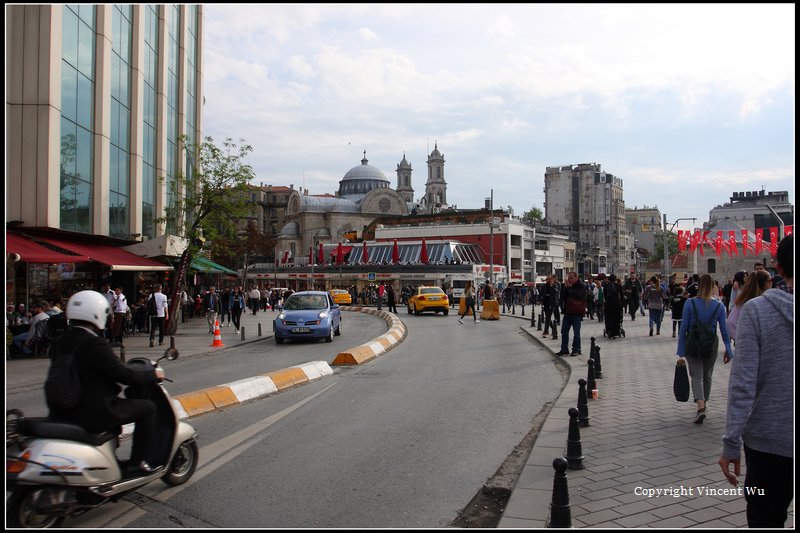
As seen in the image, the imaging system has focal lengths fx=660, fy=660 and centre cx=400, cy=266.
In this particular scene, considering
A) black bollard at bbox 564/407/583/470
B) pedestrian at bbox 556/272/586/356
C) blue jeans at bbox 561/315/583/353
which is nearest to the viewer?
black bollard at bbox 564/407/583/470

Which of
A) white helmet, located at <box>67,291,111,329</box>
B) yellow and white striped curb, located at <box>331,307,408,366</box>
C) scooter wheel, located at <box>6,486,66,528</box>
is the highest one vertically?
white helmet, located at <box>67,291,111,329</box>

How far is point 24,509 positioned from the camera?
4.41 m

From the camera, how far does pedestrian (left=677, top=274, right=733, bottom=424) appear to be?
801 cm

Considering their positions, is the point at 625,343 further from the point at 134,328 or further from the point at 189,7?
the point at 189,7

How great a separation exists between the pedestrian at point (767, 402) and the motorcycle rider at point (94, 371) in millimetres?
4160

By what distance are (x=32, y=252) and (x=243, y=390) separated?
9195mm

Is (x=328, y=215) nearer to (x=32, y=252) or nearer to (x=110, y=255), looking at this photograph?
(x=110, y=255)

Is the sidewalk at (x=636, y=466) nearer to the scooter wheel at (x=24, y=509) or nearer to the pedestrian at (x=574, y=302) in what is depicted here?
the scooter wheel at (x=24, y=509)

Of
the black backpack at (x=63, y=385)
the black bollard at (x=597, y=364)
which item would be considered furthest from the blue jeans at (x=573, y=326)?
the black backpack at (x=63, y=385)

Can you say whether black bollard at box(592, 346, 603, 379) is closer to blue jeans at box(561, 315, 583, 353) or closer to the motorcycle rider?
blue jeans at box(561, 315, 583, 353)

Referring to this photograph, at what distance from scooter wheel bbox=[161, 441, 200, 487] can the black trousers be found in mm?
4375

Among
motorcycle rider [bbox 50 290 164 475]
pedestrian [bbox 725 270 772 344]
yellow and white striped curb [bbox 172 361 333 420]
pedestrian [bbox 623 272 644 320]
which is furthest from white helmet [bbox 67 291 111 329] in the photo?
pedestrian [bbox 623 272 644 320]

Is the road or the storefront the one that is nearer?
the road

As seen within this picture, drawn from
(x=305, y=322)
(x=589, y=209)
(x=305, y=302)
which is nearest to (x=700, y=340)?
(x=305, y=322)
